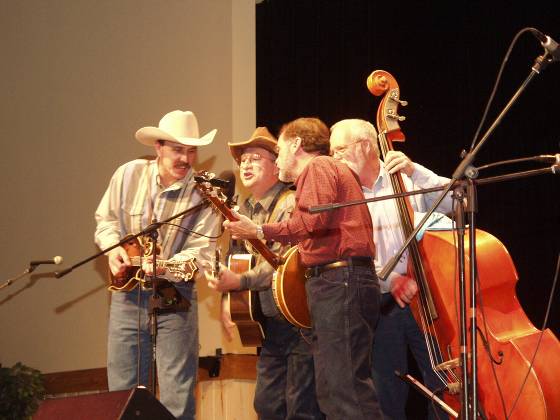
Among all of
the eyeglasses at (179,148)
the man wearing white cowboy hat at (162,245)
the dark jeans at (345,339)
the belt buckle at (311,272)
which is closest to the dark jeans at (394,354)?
the dark jeans at (345,339)

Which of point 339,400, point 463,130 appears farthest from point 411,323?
point 463,130

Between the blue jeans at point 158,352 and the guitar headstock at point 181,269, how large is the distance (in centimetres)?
18

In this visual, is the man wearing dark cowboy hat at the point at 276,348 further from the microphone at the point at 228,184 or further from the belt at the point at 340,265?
the belt at the point at 340,265

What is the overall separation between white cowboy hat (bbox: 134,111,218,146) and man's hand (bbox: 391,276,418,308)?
1374 mm

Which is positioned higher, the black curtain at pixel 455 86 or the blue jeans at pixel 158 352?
the black curtain at pixel 455 86

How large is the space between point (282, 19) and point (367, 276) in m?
4.11

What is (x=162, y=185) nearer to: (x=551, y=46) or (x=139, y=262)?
(x=139, y=262)

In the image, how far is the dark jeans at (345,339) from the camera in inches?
116

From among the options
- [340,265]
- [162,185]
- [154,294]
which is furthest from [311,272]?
[162,185]

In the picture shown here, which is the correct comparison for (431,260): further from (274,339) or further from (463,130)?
(463,130)

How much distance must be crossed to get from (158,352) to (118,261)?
0.52m

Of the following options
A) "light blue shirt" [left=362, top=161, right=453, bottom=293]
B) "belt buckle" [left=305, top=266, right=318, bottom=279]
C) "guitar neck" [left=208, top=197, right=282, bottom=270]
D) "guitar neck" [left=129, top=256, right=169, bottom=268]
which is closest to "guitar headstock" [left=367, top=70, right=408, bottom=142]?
"light blue shirt" [left=362, top=161, right=453, bottom=293]

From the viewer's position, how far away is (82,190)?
20.4ft

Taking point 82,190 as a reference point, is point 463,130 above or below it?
above
